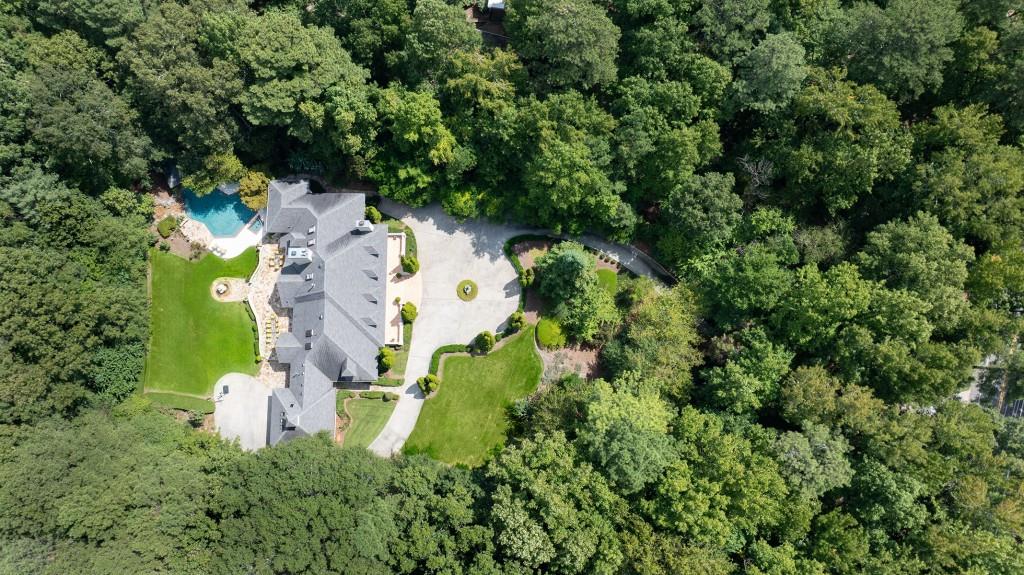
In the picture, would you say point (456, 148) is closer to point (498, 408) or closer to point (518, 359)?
point (518, 359)

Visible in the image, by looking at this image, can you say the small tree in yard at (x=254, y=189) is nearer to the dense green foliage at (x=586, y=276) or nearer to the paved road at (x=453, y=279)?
the dense green foliage at (x=586, y=276)

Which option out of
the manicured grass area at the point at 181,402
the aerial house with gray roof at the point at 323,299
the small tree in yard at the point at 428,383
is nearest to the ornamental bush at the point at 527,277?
the small tree in yard at the point at 428,383

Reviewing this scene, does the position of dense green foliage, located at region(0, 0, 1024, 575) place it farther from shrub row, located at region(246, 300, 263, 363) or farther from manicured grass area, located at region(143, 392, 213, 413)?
manicured grass area, located at region(143, 392, 213, 413)

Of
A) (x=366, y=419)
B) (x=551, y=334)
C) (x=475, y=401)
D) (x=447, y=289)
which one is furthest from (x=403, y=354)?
(x=551, y=334)

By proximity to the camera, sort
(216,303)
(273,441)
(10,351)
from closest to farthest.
→ (10,351) → (273,441) → (216,303)

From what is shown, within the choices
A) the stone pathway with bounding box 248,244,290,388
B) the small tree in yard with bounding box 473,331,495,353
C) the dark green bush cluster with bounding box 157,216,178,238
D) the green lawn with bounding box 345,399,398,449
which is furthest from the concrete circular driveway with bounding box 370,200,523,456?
the dark green bush cluster with bounding box 157,216,178,238

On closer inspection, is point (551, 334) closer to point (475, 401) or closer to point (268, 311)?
point (475, 401)

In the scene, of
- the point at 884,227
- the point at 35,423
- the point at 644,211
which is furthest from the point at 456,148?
the point at 35,423

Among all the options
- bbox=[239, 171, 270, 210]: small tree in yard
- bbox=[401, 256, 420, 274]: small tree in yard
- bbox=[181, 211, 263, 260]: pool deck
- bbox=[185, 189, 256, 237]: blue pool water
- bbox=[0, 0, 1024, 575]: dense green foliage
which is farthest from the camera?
bbox=[185, 189, 256, 237]: blue pool water
